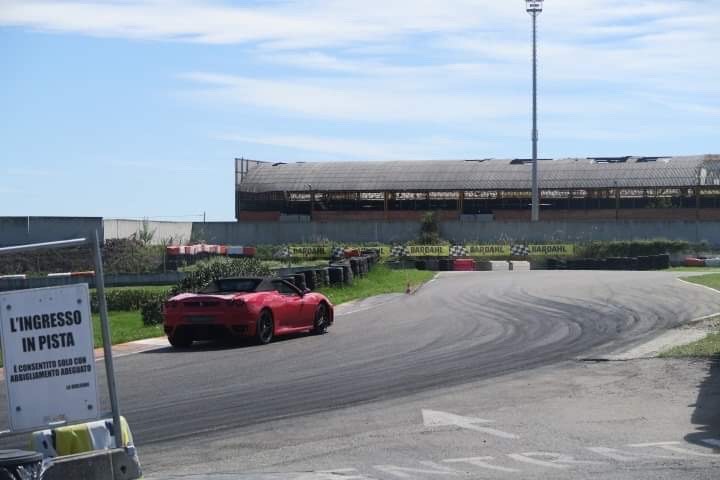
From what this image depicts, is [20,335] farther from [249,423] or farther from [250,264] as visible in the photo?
[250,264]

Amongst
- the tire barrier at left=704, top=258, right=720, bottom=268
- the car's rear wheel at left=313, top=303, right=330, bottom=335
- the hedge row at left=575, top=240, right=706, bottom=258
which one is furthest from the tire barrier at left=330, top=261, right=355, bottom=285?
the hedge row at left=575, top=240, right=706, bottom=258

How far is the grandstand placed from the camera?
74500 millimetres

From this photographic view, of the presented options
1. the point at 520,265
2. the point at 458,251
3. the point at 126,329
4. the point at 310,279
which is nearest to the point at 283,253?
the point at 458,251

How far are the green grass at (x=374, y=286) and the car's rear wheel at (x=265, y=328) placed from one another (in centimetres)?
887

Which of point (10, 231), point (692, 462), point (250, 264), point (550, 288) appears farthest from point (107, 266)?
point (692, 462)

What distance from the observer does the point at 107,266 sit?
1863 inches

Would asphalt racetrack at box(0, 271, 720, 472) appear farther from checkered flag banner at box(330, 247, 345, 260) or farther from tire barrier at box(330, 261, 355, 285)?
checkered flag banner at box(330, 247, 345, 260)

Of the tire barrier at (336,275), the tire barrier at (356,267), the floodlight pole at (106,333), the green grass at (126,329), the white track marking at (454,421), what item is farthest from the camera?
the tire barrier at (356,267)

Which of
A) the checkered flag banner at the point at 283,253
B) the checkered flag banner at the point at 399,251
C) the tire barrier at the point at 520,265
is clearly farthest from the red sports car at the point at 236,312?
the checkered flag banner at the point at 399,251

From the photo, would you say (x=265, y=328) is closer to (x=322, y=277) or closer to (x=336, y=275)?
(x=322, y=277)

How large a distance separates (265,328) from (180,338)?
4.58 feet

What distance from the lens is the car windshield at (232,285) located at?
1862 centimetres

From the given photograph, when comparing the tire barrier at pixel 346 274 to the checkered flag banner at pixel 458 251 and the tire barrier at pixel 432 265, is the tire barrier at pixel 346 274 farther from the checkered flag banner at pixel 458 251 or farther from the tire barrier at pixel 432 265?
the checkered flag banner at pixel 458 251

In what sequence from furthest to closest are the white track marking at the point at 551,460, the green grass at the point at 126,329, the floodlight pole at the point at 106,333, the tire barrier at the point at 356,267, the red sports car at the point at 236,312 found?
the tire barrier at the point at 356,267
the green grass at the point at 126,329
the red sports car at the point at 236,312
the white track marking at the point at 551,460
the floodlight pole at the point at 106,333
